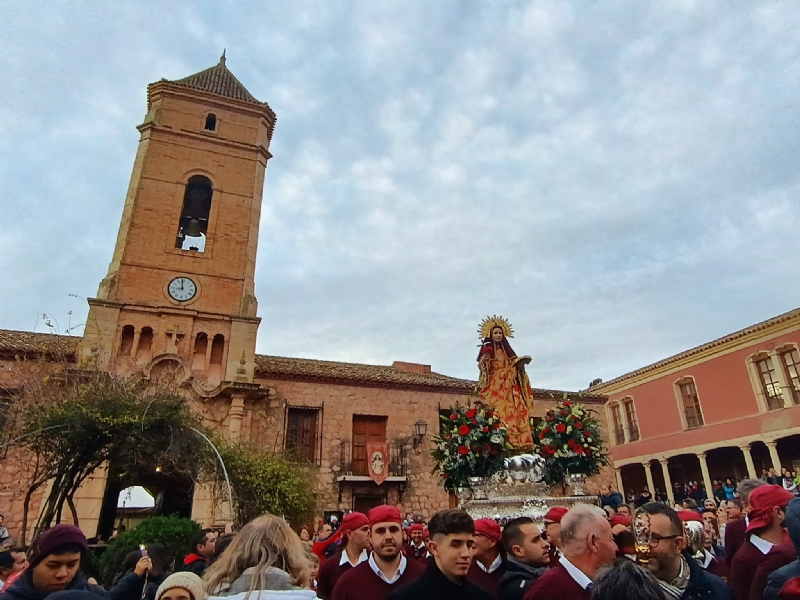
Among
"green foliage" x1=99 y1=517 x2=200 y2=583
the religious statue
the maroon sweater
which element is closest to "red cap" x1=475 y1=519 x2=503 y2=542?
the maroon sweater

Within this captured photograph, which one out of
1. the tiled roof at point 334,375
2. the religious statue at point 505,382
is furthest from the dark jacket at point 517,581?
the tiled roof at point 334,375

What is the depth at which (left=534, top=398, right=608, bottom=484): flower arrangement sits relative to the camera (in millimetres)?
7312

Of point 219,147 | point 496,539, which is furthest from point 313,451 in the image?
point 496,539

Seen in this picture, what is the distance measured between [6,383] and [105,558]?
30.4 ft

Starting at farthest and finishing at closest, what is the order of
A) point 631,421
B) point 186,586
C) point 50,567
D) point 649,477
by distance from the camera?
point 631,421 < point 649,477 < point 50,567 < point 186,586

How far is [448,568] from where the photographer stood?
9.05 ft

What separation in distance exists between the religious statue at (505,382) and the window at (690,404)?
19.4 meters

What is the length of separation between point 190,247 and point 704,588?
765 inches

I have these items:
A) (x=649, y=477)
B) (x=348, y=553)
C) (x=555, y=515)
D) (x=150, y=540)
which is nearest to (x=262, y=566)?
(x=348, y=553)

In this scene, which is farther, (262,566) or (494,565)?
(494,565)

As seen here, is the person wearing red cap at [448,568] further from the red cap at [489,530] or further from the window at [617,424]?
the window at [617,424]

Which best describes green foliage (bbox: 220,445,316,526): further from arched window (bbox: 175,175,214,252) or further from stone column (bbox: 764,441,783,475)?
stone column (bbox: 764,441,783,475)

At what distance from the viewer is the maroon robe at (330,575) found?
4602mm

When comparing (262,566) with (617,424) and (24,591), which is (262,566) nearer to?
(24,591)
